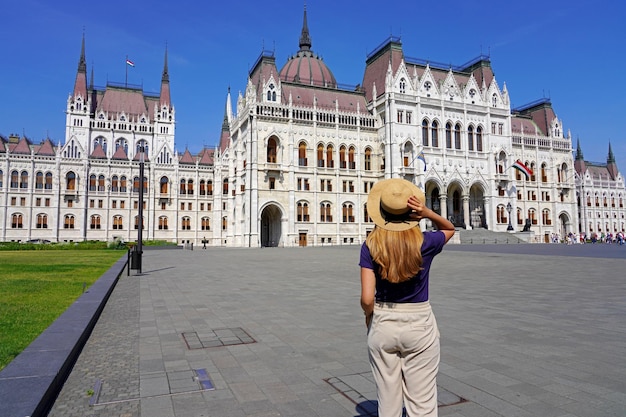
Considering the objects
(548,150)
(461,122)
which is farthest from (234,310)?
(548,150)

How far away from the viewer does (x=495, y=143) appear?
62969mm

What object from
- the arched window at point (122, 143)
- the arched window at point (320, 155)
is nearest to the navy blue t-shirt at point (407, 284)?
the arched window at point (320, 155)

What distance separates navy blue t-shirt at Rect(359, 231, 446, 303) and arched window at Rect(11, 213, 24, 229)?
2923 inches

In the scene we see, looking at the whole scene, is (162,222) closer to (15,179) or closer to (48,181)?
(48,181)

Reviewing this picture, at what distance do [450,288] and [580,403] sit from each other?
29.8ft

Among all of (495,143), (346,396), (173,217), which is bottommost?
(346,396)

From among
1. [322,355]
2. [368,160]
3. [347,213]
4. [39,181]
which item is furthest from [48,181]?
[322,355]

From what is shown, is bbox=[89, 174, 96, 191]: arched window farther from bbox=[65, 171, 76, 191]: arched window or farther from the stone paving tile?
the stone paving tile

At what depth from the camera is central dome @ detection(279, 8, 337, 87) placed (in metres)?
63.7

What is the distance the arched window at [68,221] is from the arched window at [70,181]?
4.09 m

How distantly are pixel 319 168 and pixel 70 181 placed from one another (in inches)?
1545

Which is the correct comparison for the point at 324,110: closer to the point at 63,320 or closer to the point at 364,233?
the point at 364,233

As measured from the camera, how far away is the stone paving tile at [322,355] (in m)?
4.53

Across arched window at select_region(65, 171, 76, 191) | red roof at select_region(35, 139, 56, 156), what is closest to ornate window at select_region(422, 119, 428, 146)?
arched window at select_region(65, 171, 76, 191)
